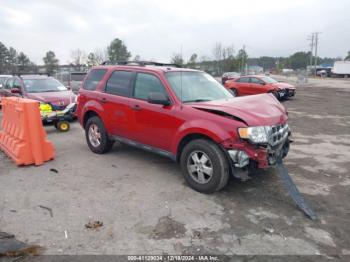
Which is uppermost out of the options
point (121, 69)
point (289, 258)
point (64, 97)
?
point (121, 69)

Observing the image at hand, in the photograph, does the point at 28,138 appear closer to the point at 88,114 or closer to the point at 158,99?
the point at 88,114

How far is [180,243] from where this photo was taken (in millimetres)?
3561

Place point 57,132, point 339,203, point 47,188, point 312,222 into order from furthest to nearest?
point 57,132 < point 47,188 < point 339,203 < point 312,222

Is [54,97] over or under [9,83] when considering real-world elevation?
under

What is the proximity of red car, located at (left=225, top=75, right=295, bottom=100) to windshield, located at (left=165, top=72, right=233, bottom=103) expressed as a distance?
13372 mm

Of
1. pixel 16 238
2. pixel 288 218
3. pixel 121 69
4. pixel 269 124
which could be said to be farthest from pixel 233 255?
pixel 121 69

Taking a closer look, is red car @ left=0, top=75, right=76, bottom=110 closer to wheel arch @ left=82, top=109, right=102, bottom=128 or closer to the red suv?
wheel arch @ left=82, top=109, right=102, bottom=128

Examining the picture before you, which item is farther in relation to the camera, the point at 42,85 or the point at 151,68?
the point at 42,85

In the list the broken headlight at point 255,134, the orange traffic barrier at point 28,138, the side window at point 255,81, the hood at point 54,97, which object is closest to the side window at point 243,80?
the side window at point 255,81

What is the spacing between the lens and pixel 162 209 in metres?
4.37

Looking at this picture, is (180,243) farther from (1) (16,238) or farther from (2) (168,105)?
(2) (168,105)

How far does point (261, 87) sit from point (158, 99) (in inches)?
587

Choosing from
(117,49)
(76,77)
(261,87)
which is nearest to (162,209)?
(261,87)

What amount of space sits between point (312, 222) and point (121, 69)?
434 cm
